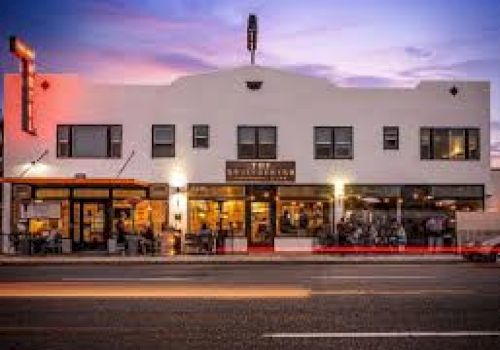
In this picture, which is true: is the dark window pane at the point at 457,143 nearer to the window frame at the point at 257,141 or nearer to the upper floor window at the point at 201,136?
the window frame at the point at 257,141

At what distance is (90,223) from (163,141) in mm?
4450

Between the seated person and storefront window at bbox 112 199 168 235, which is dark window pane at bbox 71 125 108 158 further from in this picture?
the seated person

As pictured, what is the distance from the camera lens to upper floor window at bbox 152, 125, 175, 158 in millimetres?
36469

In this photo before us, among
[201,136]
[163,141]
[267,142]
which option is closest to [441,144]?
[267,142]

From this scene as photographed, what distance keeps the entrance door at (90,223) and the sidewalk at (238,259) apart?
3.66 meters

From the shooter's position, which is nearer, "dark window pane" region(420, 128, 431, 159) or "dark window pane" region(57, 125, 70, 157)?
"dark window pane" region(57, 125, 70, 157)

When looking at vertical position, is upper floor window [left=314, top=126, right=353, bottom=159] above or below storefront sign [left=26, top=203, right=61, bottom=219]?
above

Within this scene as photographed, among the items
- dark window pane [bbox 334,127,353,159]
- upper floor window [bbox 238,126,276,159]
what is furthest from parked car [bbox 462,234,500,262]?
upper floor window [bbox 238,126,276,159]

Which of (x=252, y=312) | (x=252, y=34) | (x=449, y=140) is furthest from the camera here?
(x=252, y=34)

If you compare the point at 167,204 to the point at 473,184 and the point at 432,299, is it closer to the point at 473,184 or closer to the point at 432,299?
the point at 473,184

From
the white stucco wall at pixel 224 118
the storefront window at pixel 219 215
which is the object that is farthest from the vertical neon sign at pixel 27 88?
the storefront window at pixel 219 215

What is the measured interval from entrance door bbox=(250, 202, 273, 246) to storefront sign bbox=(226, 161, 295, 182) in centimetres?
116

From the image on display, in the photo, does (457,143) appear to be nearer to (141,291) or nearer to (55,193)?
(55,193)

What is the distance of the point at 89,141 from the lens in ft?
120
